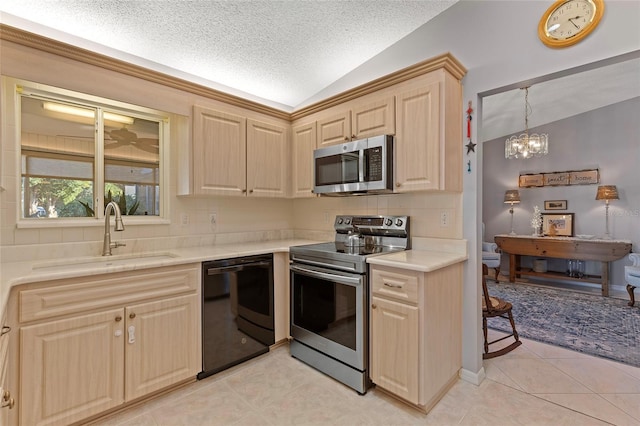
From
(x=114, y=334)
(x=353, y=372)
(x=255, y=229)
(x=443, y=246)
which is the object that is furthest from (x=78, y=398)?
(x=443, y=246)

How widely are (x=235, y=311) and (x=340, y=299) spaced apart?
0.82m

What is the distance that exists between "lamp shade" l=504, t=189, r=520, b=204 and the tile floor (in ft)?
11.5

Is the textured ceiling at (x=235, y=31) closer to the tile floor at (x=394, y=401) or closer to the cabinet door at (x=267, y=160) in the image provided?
the cabinet door at (x=267, y=160)

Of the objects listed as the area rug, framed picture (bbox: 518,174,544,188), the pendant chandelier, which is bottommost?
the area rug

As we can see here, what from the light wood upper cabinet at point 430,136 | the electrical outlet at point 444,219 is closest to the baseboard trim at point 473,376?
the electrical outlet at point 444,219

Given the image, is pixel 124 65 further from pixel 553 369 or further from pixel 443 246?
pixel 553 369

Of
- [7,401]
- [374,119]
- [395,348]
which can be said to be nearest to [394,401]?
[395,348]

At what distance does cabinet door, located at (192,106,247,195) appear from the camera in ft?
8.07

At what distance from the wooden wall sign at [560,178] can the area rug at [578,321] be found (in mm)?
1768

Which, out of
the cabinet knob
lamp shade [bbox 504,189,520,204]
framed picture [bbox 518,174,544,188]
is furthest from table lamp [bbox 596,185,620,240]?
the cabinet knob

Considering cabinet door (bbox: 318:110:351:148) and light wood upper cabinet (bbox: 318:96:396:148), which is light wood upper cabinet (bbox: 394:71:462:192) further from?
cabinet door (bbox: 318:110:351:148)

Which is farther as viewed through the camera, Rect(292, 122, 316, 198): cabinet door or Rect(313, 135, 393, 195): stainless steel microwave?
Rect(292, 122, 316, 198): cabinet door

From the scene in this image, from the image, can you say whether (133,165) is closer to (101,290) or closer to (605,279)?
(101,290)

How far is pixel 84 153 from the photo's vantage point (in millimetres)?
2207
